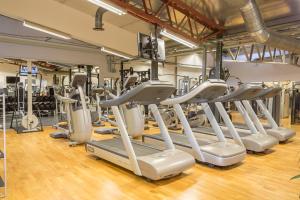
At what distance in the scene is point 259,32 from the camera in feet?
17.8

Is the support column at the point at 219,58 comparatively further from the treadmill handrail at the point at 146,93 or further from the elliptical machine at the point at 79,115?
the treadmill handrail at the point at 146,93

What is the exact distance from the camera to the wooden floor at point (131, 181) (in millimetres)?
2854

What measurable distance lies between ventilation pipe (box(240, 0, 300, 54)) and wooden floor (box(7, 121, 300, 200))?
2.74 meters

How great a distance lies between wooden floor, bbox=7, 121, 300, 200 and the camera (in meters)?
2.85

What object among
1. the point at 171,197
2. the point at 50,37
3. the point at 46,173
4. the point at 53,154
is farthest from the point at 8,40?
the point at 171,197

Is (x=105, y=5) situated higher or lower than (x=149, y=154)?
higher

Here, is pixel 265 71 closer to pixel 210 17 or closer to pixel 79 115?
pixel 210 17

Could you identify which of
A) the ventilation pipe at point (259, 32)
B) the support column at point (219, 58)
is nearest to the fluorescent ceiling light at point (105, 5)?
the ventilation pipe at point (259, 32)

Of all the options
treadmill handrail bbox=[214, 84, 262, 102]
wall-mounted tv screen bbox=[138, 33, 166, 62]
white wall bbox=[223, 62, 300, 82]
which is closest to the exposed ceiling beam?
wall-mounted tv screen bbox=[138, 33, 166, 62]

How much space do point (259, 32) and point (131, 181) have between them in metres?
4.40

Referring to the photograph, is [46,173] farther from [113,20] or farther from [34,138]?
[113,20]

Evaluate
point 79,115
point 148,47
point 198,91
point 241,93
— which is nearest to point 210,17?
point 148,47

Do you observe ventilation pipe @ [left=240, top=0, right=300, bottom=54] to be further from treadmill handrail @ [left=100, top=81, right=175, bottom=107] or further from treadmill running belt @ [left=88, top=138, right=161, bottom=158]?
treadmill running belt @ [left=88, top=138, right=161, bottom=158]

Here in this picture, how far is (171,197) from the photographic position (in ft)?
9.11
